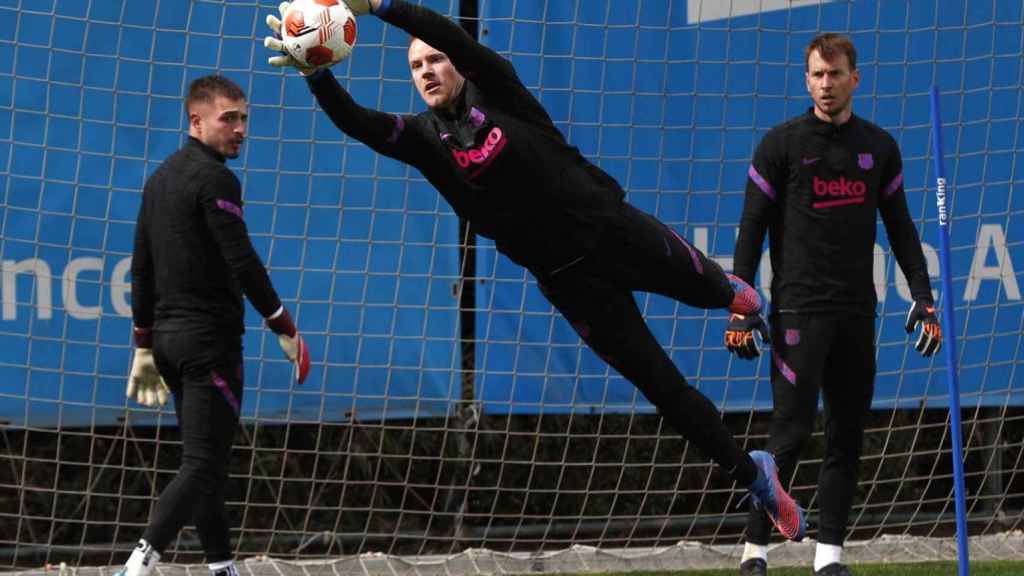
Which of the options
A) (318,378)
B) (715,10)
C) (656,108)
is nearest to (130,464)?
(318,378)

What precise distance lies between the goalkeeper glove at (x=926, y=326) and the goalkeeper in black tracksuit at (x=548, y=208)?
2.87 ft

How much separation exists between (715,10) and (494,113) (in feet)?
8.22

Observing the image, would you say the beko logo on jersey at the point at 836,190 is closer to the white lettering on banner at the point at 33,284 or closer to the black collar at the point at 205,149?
the black collar at the point at 205,149

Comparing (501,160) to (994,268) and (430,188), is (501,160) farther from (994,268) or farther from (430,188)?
(994,268)

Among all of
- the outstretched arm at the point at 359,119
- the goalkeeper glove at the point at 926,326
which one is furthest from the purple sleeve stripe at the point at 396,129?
the goalkeeper glove at the point at 926,326

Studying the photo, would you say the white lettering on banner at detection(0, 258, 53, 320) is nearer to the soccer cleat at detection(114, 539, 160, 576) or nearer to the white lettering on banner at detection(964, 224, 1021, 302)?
the soccer cleat at detection(114, 539, 160, 576)

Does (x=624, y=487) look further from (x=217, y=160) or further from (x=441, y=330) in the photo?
(x=217, y=160)

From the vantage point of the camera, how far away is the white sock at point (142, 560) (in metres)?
5.16

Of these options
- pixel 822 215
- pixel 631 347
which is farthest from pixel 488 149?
pixel 822 215

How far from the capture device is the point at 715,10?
7.38m

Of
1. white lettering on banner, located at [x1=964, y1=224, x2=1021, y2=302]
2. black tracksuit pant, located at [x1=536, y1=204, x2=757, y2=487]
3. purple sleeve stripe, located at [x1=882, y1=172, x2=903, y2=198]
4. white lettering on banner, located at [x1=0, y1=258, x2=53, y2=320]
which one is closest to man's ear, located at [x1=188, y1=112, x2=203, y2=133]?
black tracksuit pant, located at [x1=536, y1=204, x2=757, y2=487]

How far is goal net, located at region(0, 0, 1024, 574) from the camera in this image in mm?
7023

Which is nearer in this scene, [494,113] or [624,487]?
[494,113]

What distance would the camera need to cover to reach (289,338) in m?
5.52
